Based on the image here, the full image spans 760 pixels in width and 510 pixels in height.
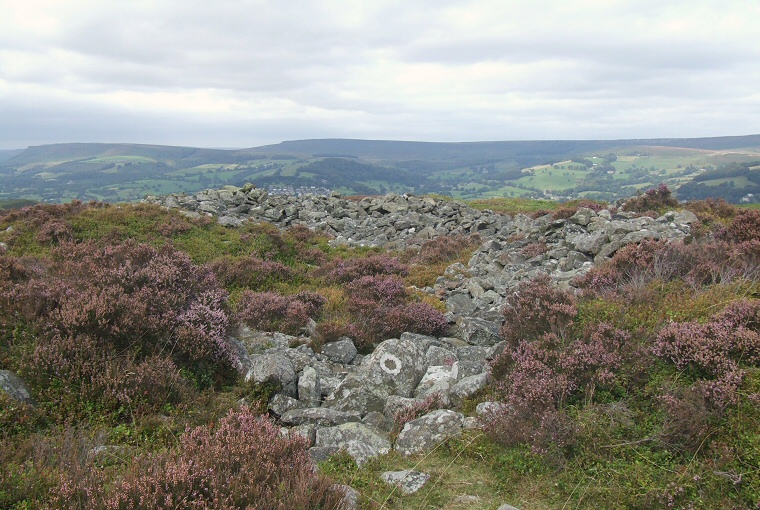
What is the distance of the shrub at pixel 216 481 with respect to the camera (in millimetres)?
3738

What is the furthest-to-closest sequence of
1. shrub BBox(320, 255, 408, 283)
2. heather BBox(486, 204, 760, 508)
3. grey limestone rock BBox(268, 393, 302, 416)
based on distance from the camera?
shrub BBox(320, 255, 408, 283) → grey limestone rock BBox(268, 393, 302, 416) → heather BBox(486, 204, 760, 508)

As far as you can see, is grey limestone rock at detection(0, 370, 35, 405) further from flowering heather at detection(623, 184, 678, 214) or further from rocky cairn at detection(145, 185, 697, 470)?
flowering heather at detection(623, 184, 678, 214)

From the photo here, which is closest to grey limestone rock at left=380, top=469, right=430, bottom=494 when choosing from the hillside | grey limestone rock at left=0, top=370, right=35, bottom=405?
the hillside

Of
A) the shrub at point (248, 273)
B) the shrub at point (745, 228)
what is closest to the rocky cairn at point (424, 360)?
the shrub at point (745, 228)

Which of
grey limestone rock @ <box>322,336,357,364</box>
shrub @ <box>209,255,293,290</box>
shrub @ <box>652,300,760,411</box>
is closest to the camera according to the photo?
shrub @ <box>652,300,760,411</box>

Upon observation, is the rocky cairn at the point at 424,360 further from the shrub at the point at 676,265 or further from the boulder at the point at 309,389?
the shrub at the point at 676,265

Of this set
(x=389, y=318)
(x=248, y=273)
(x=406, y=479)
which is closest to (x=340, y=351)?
(x=389, y=318)

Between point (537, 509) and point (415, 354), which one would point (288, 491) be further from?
point (415, 354)

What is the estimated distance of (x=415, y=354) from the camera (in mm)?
8766

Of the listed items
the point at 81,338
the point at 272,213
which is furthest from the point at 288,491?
the point at 272,213

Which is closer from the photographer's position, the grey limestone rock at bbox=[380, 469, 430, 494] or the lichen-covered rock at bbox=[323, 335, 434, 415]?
the grey limestone rock at bbox=[380, 469, 430, 494]

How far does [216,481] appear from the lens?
3934 mm

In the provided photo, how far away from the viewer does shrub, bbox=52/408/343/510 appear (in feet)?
12.3

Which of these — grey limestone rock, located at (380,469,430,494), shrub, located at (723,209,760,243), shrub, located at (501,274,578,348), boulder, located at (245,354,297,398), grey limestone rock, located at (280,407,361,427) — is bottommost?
grey limestone rock, located at (280,407,361,427)
